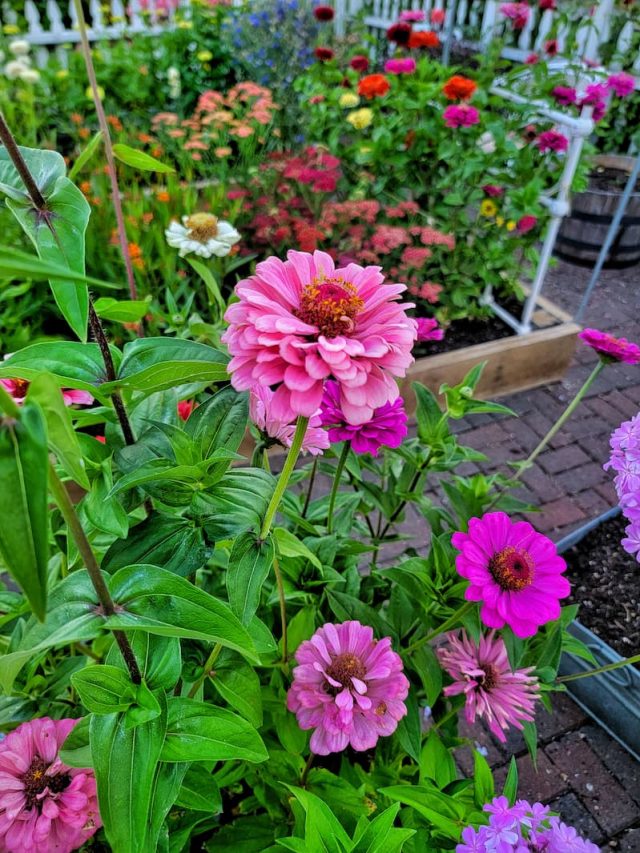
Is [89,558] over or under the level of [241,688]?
over

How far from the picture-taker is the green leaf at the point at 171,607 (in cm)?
56

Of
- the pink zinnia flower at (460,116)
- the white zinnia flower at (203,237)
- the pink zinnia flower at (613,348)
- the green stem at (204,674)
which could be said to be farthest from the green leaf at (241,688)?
the pink zinnia flower at (460,116)

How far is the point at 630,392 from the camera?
9.49ft

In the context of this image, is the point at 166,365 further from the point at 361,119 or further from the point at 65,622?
the point at 361,119

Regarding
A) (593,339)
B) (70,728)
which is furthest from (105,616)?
(593,339)

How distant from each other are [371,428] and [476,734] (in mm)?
1132

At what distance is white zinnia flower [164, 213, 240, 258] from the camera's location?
5.24ft

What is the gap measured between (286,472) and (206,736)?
32cm

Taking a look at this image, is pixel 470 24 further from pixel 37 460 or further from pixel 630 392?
pixel 37 460

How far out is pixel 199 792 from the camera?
81 centimetres

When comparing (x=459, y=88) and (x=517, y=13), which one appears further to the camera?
(x=517, y=13)

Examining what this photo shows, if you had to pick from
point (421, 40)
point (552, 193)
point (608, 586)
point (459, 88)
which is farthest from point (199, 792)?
point (421, 40)

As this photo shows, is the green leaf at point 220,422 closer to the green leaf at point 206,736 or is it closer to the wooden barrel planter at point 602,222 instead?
the green leaf at point 206,736

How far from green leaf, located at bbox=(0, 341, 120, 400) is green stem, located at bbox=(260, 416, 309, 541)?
23 cm
